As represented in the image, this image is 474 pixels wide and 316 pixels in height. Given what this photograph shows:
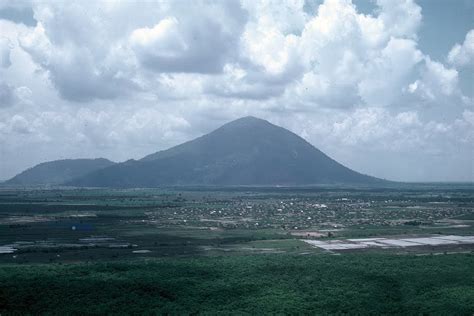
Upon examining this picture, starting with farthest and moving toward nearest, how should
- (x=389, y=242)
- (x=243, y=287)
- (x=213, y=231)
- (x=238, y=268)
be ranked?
(x=213, y=231) < (x=389, y=242) < (x=238, y=268) < (x=243, y=287)

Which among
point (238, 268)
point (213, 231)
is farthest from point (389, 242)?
point (213, 231)

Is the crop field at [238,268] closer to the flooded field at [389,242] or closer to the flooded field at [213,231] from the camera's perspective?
the flooded field at [389,242]

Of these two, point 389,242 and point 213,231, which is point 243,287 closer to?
point 389,242

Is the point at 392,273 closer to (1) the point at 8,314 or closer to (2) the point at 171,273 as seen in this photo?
(2) the point at 171,273

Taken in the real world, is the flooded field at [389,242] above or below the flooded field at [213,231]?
below

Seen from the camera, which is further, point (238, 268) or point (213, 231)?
point (213, 231)

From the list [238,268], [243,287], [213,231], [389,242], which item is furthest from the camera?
[213,231]

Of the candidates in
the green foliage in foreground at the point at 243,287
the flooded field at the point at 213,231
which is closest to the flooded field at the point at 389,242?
the flooded field at the point at 213,231

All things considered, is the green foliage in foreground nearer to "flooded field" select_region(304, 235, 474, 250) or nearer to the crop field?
the crop field
